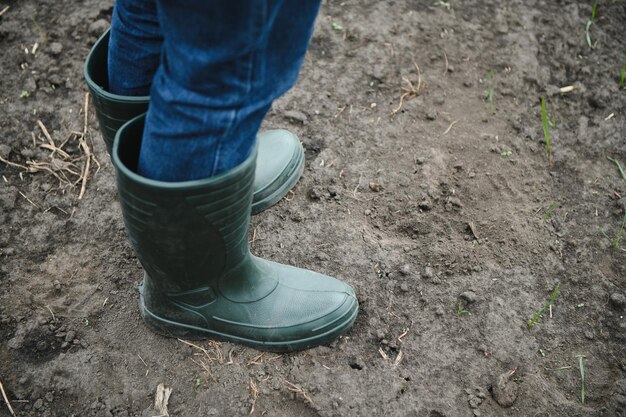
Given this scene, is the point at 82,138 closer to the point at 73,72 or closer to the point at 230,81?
the point at 73,72

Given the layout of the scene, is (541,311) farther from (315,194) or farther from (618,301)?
(315,194)

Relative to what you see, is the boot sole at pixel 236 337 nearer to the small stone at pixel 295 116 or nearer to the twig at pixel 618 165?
the small stone at pixel 295 116

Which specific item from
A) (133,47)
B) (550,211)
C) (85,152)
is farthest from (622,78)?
(85,152)

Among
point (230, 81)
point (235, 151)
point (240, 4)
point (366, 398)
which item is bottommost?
point (366, 398)

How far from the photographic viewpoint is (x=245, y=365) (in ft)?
4.93

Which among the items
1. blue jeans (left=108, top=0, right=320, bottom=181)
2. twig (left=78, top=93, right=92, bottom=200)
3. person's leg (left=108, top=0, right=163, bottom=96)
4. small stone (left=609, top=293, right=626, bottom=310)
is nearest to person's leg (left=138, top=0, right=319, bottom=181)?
blue jeans (left=108, top=0, right=320, bottom=181)

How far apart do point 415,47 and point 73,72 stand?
4.47ft

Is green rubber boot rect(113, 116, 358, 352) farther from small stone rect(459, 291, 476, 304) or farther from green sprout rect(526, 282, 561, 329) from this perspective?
green sprout rect(526, 282, 561, 329)

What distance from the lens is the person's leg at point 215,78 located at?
0.90m

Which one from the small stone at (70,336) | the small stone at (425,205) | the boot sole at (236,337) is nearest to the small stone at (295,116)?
the small stone at (425,205)

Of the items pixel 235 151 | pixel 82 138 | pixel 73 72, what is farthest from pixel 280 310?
pixel 73 72

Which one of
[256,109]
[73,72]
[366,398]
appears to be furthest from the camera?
[73,72]

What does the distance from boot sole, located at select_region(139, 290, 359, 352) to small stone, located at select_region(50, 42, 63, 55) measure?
3.96 feet

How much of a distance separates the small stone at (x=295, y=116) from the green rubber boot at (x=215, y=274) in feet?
2.32
